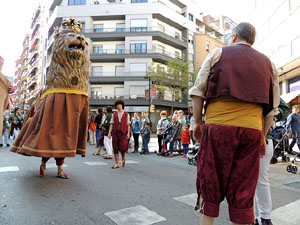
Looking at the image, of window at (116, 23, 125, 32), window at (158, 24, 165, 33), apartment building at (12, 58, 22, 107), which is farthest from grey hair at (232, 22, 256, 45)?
apartment building at (12, 58, 22, 107)

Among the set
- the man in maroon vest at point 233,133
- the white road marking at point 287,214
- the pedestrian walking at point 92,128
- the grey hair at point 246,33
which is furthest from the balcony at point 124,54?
the man in maroon vest at point 233,133

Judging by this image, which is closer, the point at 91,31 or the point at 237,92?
the point at 237,92

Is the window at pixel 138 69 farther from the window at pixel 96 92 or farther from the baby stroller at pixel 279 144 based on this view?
the baby stroller at pixel 279 144

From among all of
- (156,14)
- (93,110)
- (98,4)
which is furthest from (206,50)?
(93,110)

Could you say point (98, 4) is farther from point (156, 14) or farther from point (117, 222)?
point (117, 222)

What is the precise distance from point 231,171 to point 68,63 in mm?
3610

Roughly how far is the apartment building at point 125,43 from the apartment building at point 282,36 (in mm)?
17075

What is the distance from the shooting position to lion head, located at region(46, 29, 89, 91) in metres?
4.25

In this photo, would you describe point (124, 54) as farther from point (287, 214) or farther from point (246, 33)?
point (246, 33)

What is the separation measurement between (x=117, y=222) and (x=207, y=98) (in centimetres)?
170

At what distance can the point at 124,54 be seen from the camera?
32.4 m

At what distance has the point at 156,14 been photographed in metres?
33.0

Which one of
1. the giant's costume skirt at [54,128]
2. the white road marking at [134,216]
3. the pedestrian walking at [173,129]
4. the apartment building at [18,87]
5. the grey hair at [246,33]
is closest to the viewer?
the grey hair at [246,33]

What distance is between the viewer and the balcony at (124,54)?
31.9m
